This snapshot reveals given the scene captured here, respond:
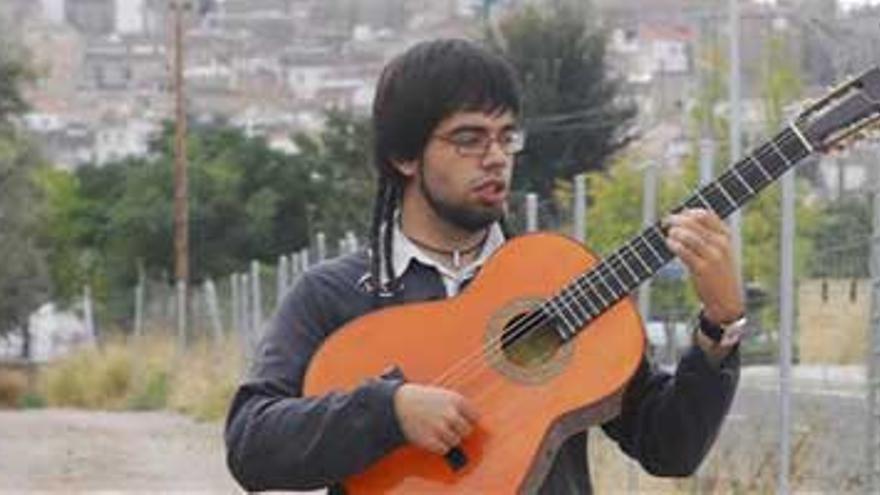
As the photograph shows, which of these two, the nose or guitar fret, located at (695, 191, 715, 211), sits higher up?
the nose

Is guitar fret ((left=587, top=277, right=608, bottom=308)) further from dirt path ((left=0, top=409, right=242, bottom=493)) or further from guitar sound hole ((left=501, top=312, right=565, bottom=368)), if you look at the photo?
dirt path ((left=0, top=409, right=242, bottom=493))

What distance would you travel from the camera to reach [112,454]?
64.7 ft

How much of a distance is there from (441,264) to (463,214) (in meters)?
0.12

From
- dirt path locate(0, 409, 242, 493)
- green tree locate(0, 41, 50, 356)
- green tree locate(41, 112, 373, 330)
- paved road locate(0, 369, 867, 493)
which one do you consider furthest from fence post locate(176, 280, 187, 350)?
green tree locate(41, 112, 373, 330)

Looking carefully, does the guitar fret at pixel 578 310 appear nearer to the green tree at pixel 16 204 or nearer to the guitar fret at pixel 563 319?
the guitar fret at pixel 563 319

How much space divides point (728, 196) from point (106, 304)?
5147cm

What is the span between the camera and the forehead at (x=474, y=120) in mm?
3744

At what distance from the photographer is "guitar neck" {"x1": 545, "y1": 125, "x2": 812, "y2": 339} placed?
3.65m

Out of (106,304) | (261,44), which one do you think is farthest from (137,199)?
(261,44)

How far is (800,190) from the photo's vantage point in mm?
17531

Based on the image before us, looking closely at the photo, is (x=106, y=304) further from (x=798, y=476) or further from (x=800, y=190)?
(x=798, y=476)

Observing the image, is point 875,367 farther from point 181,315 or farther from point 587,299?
point 181,315

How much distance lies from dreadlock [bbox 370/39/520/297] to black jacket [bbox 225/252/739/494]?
0.05 metres

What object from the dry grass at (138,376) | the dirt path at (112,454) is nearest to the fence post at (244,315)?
the dry grass at (138,376)
